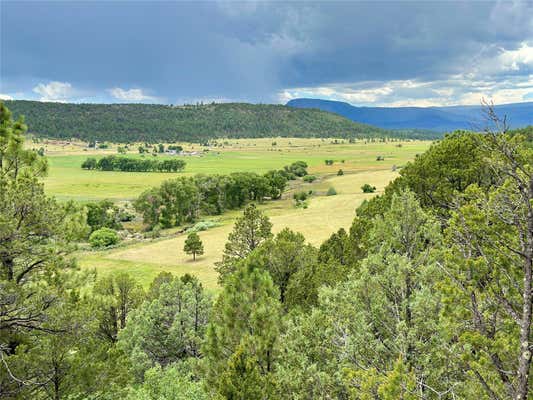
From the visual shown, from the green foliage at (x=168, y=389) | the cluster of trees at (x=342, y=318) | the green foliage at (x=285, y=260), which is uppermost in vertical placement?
the cluster of trees at (x=342, y=318)

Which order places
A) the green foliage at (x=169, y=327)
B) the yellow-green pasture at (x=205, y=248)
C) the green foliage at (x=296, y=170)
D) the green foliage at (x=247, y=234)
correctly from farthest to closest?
the green foliage at (x=296, y=170), the yellow-green pasture at (x=205, y=248), the green foliage at (x=247, y=234), the green foliage at (x=169, y=327)

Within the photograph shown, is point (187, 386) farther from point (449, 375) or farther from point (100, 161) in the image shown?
point (100, 161)

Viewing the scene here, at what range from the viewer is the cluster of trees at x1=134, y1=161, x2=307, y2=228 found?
94.0 m

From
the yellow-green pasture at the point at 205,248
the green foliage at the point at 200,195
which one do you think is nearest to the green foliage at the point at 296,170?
the green foliage at the point at 200,195

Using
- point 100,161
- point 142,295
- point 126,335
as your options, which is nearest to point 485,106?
point 126,335

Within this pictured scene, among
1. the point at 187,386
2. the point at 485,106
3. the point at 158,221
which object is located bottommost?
the point at 158,221

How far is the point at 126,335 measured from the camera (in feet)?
71.9

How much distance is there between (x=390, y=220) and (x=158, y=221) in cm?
8344

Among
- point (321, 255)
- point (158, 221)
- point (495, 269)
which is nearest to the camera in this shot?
point (495, 269)

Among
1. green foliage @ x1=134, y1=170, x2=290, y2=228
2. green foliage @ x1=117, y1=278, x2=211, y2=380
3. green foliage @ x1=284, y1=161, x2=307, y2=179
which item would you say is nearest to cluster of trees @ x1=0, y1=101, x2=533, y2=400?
green foliage @ x1=117, y1=278, x2=211, y2=380

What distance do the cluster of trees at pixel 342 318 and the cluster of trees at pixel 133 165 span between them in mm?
152662

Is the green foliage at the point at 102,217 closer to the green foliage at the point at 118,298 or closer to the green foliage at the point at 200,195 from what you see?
the green foliage at the point at 200,195

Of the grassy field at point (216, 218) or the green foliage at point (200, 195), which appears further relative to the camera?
the green foliage at point (200, 195)

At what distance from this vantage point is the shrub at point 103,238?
240 feet
